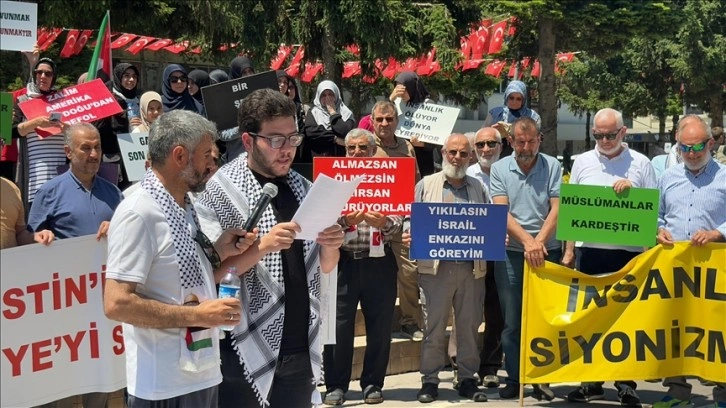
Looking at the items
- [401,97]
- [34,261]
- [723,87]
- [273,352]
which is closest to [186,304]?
[273,352]

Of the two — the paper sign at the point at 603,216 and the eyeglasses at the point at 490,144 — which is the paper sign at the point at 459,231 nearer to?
the paper sign at the point at 603,216

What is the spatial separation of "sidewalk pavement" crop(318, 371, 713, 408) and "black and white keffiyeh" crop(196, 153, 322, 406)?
143 inches

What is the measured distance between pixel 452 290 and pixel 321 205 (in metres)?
3.96

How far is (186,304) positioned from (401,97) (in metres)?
6.01

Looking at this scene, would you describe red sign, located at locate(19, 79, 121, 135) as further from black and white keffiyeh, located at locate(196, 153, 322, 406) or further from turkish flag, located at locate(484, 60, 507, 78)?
turkish flag, located at locate(484, 60, 507, 78)

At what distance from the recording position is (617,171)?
7.71 m

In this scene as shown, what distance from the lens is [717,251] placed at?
24.4ft

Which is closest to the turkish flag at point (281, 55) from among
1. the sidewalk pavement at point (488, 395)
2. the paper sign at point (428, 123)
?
the paper sign at point (428, 123)

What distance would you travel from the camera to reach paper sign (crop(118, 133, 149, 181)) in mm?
8141

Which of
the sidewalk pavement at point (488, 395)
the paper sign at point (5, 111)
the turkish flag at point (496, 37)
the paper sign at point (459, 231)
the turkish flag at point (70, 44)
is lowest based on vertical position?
the sidewalk pavement at point (488, 395)

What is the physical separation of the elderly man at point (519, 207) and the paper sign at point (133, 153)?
288 cm

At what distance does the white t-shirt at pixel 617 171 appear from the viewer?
25.2 ft

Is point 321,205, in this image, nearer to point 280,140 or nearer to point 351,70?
point 280,140

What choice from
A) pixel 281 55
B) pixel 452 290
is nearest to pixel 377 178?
pixel 452 290
